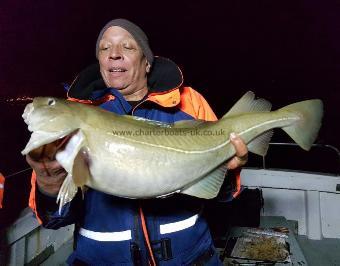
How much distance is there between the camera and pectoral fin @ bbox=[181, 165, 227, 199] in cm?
243

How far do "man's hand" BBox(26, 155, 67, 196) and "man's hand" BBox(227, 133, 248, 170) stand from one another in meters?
1.19

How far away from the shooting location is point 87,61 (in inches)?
1850

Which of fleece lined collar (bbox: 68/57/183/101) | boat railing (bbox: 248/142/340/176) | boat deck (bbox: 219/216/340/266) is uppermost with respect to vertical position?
fleece lined collar (bbox: 68/57/183/101)

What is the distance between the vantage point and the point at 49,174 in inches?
88.0

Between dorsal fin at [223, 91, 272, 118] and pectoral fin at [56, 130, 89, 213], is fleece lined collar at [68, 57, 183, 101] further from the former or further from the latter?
pectoral fin at [56, 130, 89, 213]

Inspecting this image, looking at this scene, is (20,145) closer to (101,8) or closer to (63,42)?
(63,42)

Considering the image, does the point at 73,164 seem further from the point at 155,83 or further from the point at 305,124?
the point at 305,124

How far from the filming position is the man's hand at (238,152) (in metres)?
2.49

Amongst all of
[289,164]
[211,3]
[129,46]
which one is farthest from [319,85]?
[211,3]

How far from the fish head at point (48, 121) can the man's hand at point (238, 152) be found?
111cm

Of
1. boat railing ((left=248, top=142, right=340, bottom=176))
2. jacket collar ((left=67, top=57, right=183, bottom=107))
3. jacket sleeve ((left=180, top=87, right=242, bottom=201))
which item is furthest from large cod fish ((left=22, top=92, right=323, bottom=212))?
boat railing ((left=248, top=142, right=340, bottom=176))

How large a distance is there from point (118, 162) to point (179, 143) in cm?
44

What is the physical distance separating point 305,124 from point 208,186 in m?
0.86

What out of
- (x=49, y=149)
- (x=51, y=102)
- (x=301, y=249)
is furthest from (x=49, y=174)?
(x=301, y=249)
